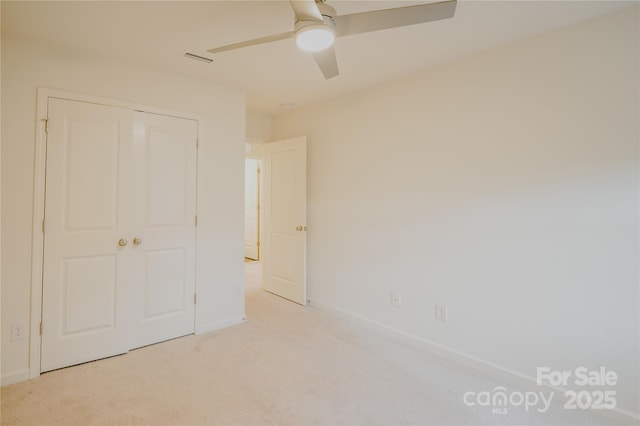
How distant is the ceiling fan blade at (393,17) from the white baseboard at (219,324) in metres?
2.88

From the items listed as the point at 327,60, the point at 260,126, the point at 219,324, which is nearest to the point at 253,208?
the point at 260,126

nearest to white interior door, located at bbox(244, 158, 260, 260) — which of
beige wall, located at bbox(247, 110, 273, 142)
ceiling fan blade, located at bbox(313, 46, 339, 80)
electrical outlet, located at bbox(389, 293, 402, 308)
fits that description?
beige wall, located at bbox(247, 110, 273, 142)

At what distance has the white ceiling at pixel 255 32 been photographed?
1.92 m

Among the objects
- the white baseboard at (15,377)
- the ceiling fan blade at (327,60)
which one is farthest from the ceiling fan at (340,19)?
the white baseboard at (15,377)

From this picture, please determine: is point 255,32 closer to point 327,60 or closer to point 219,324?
point 327,60

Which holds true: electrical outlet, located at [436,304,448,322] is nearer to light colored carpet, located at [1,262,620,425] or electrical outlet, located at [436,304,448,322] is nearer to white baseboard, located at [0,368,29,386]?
light colored carpet, located at [1,262,620,425]

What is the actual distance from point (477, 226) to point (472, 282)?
456 millimetres

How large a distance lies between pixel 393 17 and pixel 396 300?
7.97 feet

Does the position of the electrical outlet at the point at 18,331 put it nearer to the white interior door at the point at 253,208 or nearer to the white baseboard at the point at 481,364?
the white baseboard at the point at 481,364

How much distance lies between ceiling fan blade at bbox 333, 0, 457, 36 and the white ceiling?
1.43 feet

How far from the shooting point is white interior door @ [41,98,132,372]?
2.42m

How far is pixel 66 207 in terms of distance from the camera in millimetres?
2475

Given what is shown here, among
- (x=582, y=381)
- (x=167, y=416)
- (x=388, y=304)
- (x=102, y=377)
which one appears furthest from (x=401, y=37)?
(x=102, y=377)

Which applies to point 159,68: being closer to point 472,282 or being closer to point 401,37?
point 401,37
